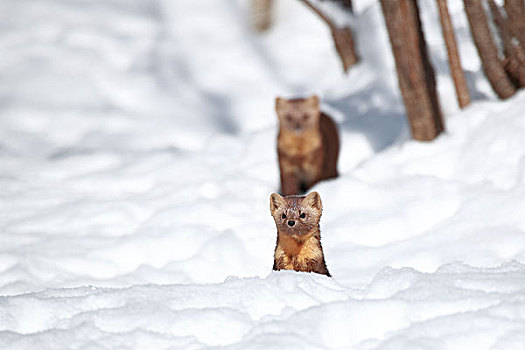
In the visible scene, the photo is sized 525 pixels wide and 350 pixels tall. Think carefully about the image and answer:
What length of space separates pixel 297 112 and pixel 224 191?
0.82m

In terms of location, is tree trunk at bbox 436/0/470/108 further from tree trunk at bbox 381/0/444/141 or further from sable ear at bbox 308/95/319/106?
sable ear at bbox 308/95/319/106

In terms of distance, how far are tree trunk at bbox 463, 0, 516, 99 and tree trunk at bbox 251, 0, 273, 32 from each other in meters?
4.60

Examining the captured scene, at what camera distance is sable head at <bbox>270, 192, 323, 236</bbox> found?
11.6ft

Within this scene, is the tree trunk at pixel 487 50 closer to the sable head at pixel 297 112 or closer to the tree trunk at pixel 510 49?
the tree trunk at pixel 510 49

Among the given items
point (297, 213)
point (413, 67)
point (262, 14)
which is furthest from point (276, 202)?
point (262, 14)

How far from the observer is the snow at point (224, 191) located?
288 cm

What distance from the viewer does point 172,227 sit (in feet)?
19.1

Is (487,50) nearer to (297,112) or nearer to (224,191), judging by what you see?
(297,112)

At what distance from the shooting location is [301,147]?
6.51 m

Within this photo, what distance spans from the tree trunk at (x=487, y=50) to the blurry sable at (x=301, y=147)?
1262mm

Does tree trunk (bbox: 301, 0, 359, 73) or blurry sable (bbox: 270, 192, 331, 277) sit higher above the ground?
tree trunk (bbox: 301, 0, 359, 73)

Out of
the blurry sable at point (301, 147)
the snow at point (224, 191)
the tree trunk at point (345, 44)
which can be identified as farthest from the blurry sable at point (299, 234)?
the tree trunk at point (345, 44)

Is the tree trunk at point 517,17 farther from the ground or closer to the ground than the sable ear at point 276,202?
farther from the ground

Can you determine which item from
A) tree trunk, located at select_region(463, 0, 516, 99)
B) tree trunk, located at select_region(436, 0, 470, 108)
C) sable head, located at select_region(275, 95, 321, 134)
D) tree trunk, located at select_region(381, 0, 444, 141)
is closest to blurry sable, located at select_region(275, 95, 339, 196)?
sable head, located at select_region(275, 95, 321, 134)
